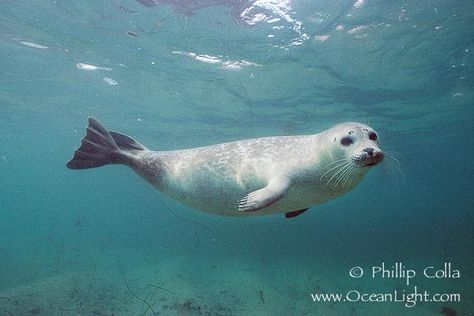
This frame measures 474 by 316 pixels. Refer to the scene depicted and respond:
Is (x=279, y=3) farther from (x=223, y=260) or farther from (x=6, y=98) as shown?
(x=6, y=98)

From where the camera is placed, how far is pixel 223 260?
17.4 meters

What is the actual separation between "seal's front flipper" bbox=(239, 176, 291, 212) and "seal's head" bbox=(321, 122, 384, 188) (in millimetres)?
458

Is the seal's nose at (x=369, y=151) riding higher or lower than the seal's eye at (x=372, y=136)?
lower

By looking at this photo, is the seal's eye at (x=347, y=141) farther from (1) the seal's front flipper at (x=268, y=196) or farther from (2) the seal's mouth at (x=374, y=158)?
(1) the seal's front flipper at (x=268, y=196)

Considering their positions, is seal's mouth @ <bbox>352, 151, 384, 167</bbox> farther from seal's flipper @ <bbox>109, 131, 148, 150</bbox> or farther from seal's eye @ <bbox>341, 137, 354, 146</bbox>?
seal's flipper @ <bbox>109, 131, 148, 150</bbox>

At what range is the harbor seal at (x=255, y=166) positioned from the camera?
3613 mm

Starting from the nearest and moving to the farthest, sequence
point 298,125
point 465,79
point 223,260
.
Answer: point 465,79, point 223,260, point 298,125

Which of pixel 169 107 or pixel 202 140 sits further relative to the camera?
pixel 202 140

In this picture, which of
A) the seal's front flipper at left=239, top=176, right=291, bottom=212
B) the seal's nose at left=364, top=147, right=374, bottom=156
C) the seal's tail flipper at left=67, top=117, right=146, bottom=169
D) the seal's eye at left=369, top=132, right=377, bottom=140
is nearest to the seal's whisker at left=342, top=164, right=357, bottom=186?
the seal's nose at left=364, top=147, right=374, bottom=156

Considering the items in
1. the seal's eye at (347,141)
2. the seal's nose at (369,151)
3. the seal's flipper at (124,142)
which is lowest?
the seal's nose at (369,151)

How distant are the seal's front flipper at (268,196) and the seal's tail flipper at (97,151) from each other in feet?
7.98

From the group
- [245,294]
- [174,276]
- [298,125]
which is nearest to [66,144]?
[298,125]

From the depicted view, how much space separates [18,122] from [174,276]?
21071 mm

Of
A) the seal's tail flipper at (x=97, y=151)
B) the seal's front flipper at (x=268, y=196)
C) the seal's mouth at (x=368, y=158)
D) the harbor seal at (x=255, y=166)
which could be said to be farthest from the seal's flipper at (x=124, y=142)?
the seal's mouth at (x=368, y=158)
